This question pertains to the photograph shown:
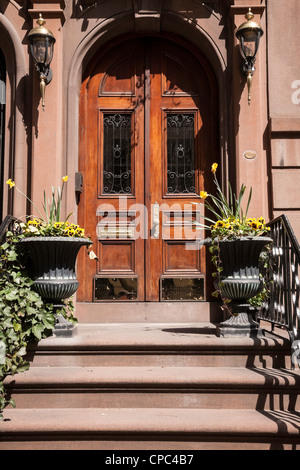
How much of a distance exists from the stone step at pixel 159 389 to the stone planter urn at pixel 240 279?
54 centimetres

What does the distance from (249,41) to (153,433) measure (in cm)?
417

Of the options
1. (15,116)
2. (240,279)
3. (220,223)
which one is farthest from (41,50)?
(240,279)

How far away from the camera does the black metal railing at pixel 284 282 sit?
13.1 ft

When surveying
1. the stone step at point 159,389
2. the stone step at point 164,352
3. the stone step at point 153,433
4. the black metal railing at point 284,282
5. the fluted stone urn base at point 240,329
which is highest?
the black metal railing at point 284,282

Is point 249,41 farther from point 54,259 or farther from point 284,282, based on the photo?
point 54,259

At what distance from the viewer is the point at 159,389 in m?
3.66

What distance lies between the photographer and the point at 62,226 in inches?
175

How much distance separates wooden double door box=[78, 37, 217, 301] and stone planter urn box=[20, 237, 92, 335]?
130cm

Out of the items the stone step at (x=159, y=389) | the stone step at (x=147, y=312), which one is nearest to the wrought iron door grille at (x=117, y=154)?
the stone step at (x=147, y=312)

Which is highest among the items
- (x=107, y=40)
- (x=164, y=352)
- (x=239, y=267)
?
(x=107, y=40)

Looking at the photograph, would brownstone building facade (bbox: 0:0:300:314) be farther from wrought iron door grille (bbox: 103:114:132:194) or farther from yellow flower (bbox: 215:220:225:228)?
yellow flower (bbox: 215:220:225:228)

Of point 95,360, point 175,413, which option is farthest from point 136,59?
point 175,413

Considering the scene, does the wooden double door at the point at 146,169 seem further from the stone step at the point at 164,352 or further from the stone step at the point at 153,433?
the stone step at the point at 153,433

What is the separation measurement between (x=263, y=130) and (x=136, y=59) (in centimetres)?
185
